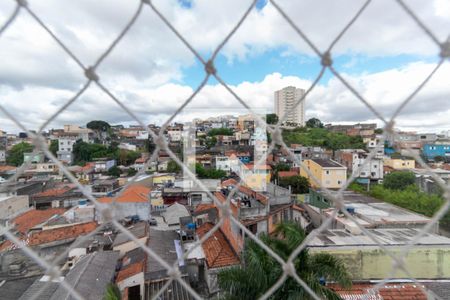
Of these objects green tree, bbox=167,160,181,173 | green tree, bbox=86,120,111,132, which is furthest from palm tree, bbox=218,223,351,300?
green tree, bbox=86,120,111,132

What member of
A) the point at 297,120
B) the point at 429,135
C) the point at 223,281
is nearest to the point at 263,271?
the point at 223,281

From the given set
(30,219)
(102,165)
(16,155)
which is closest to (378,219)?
(30,219)

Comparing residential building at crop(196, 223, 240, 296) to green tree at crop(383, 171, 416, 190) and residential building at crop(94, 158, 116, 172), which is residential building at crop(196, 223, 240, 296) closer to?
green tree at crop(383, 171, 416, 190)

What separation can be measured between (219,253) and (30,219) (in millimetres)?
6364

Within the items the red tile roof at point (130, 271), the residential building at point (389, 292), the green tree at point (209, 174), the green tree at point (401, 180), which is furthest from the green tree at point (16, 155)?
the green tree at point (401, 180)

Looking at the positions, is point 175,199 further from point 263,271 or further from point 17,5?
point 17,5

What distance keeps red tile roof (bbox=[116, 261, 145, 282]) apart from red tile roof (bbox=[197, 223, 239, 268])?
1.04m

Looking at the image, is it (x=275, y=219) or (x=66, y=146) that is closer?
(x=275, y=219)

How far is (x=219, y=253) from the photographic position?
430cm

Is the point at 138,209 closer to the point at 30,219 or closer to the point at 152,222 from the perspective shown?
the point at 152,222

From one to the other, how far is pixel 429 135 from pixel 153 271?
27507 millimetres

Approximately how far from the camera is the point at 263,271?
171 centimetres

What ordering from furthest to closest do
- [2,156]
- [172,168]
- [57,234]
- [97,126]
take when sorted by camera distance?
1. [97,126]
2. [2,156]
3. [172,168]
4. [57,234]

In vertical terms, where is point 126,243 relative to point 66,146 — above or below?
below
